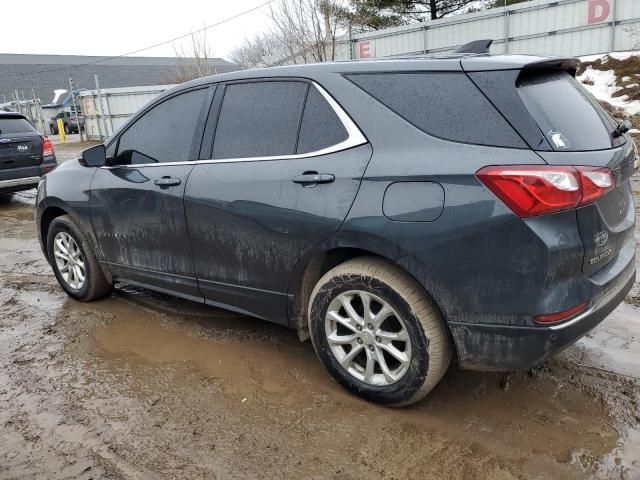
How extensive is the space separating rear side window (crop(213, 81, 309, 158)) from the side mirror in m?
1.16

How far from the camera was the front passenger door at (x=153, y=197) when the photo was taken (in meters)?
3.50

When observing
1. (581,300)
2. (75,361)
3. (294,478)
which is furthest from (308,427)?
(75,361)

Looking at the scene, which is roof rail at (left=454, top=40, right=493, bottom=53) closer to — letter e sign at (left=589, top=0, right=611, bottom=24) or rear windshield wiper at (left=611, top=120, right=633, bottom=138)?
rear windshield wiper at (left=611, top=120, right=633, bottom=138)

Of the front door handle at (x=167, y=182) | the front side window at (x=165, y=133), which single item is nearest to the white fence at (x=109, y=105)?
the front side window at (x=165, y=133)

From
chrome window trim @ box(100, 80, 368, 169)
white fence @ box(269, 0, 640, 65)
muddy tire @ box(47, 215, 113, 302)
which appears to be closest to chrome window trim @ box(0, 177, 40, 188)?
muddy tire @ box(47, 215, 113, 302)

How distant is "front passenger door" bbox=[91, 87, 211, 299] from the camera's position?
3500 mm

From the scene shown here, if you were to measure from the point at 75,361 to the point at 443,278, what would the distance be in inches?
99.4

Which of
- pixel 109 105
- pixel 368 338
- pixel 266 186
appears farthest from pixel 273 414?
pixel 109 105

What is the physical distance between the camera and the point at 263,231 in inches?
119

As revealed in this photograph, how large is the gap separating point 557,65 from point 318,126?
124 cm

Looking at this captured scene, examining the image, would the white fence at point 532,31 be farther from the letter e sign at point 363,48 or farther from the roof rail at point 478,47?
the roof rail at point 478,47

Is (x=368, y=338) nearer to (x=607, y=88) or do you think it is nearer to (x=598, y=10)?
(x=607, y=88)

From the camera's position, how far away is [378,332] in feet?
8.89

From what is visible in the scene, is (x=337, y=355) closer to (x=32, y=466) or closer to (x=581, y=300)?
(x=581, y=300)
